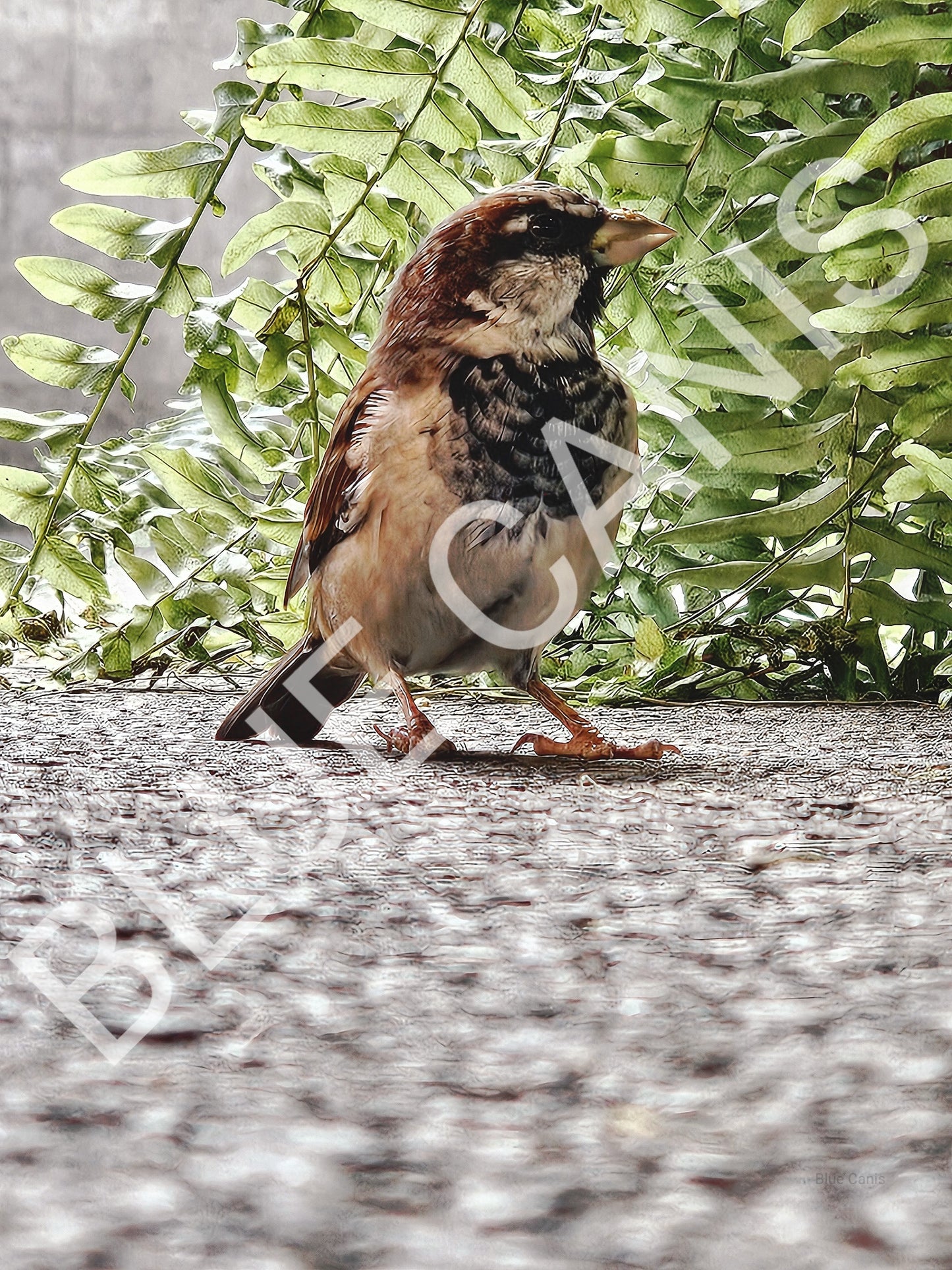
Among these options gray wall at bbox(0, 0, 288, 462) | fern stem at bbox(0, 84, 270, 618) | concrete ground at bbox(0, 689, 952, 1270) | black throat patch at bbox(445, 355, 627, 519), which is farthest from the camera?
gray wall at bbox(0, 0, 288, 462)

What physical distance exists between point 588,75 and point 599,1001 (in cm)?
75

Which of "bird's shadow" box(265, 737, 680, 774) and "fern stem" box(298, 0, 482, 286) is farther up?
"fern stem" box(298, 0, 482, 286)

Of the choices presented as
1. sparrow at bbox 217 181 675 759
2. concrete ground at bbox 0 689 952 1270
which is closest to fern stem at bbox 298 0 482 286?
sparrow at bbox 217 181 675 759

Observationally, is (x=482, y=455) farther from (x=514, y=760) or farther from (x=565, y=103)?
(x=565, y=103)

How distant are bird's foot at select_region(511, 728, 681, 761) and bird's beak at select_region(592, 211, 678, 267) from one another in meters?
0.27

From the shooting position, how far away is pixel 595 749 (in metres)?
0.72

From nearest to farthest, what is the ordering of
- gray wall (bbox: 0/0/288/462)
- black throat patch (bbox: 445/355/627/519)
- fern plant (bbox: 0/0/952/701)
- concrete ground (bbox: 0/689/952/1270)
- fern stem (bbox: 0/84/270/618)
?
concrete ground (bbox: 0/689/952/1270) → black throat patch (bbox: 445/355/627/519) → fern plant (bbox: 0/0/952/701) → fern stem (bbox: 0/84/270/618) → gray wall (bbox: 0/0/288/462)

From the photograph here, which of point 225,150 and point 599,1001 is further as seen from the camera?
point 225,150

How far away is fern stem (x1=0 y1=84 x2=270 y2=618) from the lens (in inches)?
36.9

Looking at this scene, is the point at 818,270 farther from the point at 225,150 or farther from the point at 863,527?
the point at 225,150

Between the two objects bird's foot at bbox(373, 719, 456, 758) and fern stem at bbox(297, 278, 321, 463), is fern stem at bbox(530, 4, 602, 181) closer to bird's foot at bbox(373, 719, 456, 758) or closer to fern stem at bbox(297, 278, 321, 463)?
fern stem at bbox(297, 278, 321, 463)

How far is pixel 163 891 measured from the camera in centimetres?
39

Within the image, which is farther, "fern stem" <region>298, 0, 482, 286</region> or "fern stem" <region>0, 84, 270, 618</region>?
"fern stem" <region>0, 84, 270, 618</region>

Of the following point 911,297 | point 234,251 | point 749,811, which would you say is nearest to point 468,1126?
point 749,811
